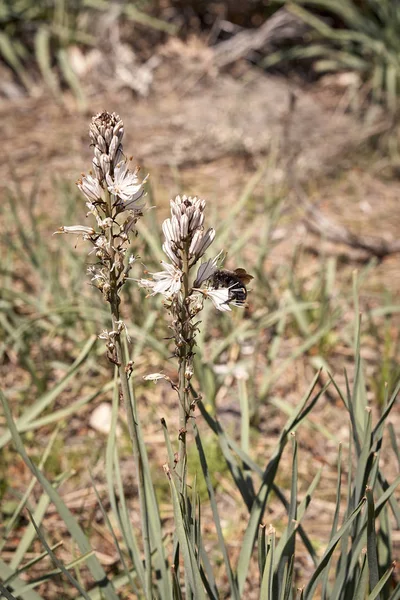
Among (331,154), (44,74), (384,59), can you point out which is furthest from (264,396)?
(44,74)

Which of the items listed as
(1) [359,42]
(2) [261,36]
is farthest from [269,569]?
(1) [359,42]

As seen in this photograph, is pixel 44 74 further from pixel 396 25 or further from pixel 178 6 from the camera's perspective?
pixel 396 25

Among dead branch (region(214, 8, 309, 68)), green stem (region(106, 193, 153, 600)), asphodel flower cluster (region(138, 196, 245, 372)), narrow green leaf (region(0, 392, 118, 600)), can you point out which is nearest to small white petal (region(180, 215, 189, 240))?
asphodel flower cluster (region(138, 196, 245, 372))

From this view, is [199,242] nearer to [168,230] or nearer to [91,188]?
[168,230]

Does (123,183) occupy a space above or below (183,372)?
above

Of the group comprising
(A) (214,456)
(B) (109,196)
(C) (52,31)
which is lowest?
(A) (214,456)

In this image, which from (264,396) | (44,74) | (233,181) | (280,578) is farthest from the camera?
(44,74)

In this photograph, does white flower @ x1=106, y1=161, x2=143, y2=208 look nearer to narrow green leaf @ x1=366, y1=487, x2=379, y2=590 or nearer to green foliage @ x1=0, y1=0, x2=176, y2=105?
narrow green leaf @ x1=366, y1=487, x2=379, y2=590
